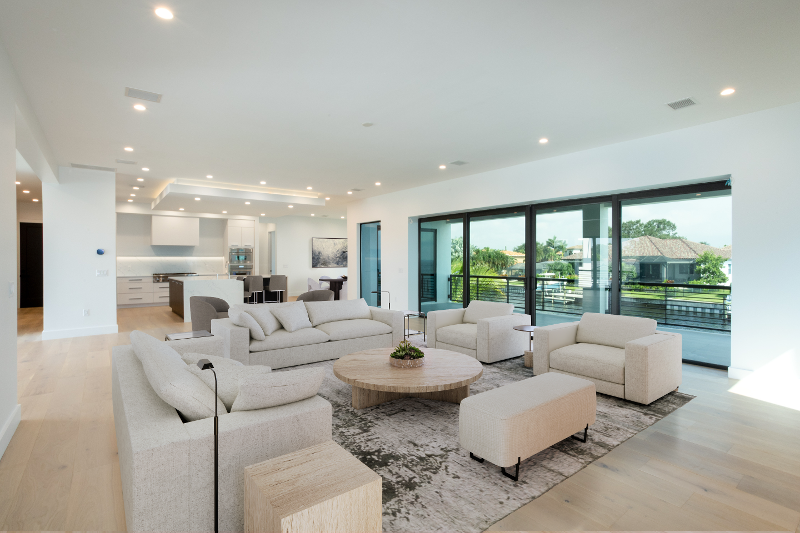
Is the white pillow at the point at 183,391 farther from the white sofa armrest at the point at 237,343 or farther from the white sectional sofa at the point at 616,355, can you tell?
the white sectional sofa at the point at 616,355

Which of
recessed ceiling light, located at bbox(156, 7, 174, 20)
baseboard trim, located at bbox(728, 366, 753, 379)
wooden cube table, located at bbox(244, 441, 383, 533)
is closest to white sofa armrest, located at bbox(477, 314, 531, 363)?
baseboard trim, located at bbox(728, 366, 753, 379)

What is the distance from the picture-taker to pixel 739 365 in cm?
436

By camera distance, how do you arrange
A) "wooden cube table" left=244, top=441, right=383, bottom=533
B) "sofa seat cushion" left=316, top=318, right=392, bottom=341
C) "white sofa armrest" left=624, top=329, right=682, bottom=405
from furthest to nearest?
"sofa seat cushion" left=316, top=318, right=392, bottom=341, "white sofa armrest" left=624, top=329, right=682, bottom=405, "wooden cube table" left=244, top=441, right=383, bottom=533

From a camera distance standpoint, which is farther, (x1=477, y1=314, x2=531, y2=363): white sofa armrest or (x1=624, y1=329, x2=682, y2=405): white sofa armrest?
(x1=477, y1=314, x2=531, y2=363): white sofa armrest

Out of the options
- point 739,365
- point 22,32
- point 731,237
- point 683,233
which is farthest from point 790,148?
point 22,32

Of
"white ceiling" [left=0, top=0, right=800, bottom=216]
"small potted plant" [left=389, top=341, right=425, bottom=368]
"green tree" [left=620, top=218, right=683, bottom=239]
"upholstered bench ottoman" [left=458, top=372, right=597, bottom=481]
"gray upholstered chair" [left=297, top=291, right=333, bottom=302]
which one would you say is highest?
"white ceiling" [left=0, top=0, right=800, bottom=216]

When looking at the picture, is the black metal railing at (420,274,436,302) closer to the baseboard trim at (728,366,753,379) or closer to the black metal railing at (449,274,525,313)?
the black metal railing at (449,274,525,313)

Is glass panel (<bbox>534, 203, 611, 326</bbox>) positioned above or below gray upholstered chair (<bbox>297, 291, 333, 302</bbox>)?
above

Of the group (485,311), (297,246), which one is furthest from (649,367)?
(297,246)

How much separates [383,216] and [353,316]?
4.17 m

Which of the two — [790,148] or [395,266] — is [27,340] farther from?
[790,148]

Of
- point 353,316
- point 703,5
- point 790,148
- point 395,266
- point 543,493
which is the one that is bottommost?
point 543,493

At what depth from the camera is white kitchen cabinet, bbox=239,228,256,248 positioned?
12227 mm

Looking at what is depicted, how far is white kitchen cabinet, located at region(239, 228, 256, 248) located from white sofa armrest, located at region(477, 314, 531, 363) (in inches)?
370
